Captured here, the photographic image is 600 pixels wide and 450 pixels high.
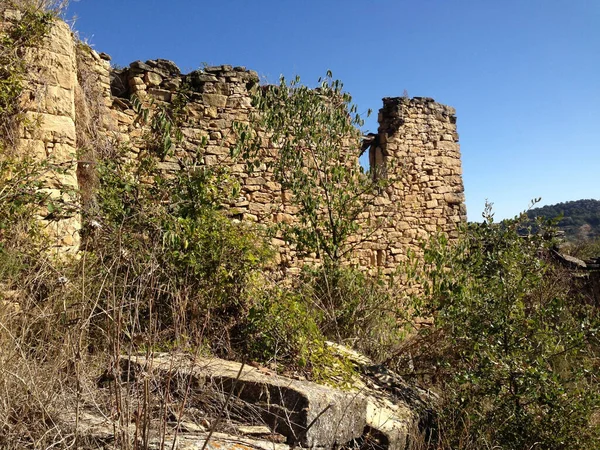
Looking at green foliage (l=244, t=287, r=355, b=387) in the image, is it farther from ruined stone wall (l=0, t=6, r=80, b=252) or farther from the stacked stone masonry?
ruined stone wall (l=0, t=6, r=80, b=252)

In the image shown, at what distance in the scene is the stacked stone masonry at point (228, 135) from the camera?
465 centimetres

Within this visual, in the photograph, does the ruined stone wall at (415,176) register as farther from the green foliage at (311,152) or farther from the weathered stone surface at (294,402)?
the weathered stone surface at (294,402)

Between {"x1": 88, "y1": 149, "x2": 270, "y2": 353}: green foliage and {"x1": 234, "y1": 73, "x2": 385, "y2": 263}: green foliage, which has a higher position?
{"x1": 234, "y1": 73, "x2": 385, "y2": 263}: green foliage

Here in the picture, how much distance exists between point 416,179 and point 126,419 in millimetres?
7340

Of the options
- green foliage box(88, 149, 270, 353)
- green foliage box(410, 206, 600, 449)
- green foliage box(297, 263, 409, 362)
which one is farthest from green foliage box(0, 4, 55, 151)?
green foliage box(410, 206, 600, 449)

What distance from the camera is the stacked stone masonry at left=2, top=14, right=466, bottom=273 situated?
183 inches

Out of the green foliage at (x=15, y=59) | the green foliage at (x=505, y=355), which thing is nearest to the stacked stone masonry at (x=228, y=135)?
the green foliage at (x=15, y=59)

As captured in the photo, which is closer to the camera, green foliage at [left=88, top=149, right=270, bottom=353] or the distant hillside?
green foliage at [left=88, top=149, right=270, bottom=353]

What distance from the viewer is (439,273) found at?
4734mm

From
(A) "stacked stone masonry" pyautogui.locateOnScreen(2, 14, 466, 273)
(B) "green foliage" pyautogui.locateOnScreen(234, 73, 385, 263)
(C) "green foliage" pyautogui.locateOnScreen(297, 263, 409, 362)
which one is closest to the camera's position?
(A) "stacked stone masonry" pyautogui.locateOnScreen(2, 14, 466, 273)

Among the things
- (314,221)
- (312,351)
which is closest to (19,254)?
(312,351)

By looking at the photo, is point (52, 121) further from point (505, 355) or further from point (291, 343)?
point (505, 355)

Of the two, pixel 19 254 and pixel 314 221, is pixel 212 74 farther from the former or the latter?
pixel 19 254

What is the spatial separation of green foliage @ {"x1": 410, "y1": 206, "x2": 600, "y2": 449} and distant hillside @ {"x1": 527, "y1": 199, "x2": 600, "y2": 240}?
84.2 ft
